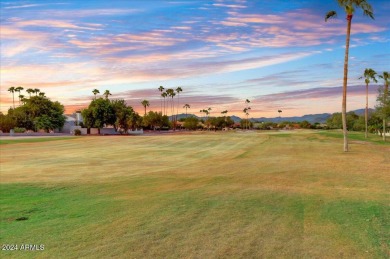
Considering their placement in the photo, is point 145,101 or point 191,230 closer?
point 191,230

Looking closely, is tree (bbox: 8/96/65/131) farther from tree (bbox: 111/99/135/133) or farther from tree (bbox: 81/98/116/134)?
tree (bbox: 111/99/135/133)

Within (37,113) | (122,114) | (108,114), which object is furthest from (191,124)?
(37,113)

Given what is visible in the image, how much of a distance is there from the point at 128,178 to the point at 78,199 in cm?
572

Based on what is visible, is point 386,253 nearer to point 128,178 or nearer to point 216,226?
point 216,226

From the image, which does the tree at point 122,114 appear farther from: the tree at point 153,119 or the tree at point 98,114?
the tree at point 153,119

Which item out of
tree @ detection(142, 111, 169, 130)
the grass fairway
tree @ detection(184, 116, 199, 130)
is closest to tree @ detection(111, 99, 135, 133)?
tree @ detection(142, 111, 169, 130)

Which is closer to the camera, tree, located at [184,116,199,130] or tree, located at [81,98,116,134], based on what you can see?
tree, located at [81,98,116,134]

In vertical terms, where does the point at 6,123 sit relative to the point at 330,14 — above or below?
below

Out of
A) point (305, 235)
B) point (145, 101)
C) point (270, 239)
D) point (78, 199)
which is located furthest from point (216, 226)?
point (145, 101)

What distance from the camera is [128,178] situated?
20000 mm

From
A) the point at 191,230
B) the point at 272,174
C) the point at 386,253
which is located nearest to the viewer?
the point at 386,253

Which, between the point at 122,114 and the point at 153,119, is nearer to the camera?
the point at 122,114

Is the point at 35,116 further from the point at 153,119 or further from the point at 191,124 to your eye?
the point at 191,124

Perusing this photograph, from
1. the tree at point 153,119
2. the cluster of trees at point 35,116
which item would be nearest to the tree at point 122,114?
the cluster of trees at point 35,116
